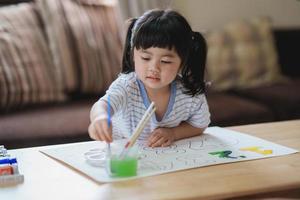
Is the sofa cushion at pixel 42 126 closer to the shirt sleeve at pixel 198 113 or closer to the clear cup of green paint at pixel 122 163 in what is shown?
the shirt sleeve at pixel 198 113

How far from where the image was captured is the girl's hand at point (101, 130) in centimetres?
125

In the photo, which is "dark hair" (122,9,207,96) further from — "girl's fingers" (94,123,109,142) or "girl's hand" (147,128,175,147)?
"girl's fingers" (94,123,109,142)

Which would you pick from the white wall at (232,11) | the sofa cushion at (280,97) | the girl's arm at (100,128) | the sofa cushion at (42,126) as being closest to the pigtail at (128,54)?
the girl's arm at (100,128)

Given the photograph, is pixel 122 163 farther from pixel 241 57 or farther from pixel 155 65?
pixel 241 57

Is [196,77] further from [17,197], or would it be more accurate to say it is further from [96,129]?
[17,197]

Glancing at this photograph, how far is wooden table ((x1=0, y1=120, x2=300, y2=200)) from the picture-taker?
44.2 inches

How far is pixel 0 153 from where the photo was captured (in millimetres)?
1352

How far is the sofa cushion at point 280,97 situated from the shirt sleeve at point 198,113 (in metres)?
1.15

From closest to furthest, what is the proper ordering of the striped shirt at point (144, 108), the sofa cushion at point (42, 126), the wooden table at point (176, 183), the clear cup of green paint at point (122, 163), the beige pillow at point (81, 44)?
the wooden table at point (176, 183)
the clear cup of green paint at point (122, 163)
the striped shirt at point (144, 108)
the sofa cushion at point (42, 126)
the beige pillow at point (81, 44)

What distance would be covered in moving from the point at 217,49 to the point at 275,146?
167 cm

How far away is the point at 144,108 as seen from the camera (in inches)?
62.1

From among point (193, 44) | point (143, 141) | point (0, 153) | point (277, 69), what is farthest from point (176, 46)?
point (277, 69)

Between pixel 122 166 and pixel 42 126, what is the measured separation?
107 centimetres

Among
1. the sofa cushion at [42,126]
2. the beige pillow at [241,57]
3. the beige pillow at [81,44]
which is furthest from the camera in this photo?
the beige pillow at [241,57]
